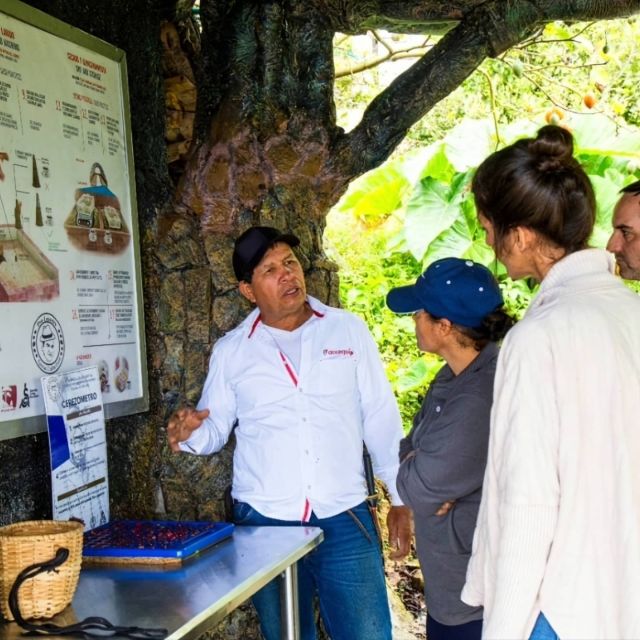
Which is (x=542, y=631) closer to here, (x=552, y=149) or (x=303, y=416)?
(x=552, y=149)

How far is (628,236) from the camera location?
9.56 ft

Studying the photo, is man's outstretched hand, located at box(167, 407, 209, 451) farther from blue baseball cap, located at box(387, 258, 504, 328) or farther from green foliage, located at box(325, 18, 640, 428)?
green foliage, located at box(325, 18, 640, 428)

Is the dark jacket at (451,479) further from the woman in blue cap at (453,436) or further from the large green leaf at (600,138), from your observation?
the large green leaf at (600,138)

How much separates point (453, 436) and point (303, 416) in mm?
786

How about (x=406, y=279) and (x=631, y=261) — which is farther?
(x=406, y=279)

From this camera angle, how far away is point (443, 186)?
7297 millimetres

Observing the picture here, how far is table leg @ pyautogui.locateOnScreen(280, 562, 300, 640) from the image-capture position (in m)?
2.74

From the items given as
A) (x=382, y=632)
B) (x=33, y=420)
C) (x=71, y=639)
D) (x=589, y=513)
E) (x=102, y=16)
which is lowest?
(x=382, y=632)

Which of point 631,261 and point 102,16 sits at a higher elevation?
point 102,16

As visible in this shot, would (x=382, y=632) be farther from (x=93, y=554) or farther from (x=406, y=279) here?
(x=406, y=279)

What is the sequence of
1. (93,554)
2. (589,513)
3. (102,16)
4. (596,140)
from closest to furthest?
(589,513) → (93,554) → (102,16) → (596,140)

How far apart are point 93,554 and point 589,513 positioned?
54.4 inches

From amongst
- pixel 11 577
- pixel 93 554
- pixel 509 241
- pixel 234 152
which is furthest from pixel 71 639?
pixel 234 152

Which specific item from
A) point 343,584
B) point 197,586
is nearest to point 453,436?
point 197,586
